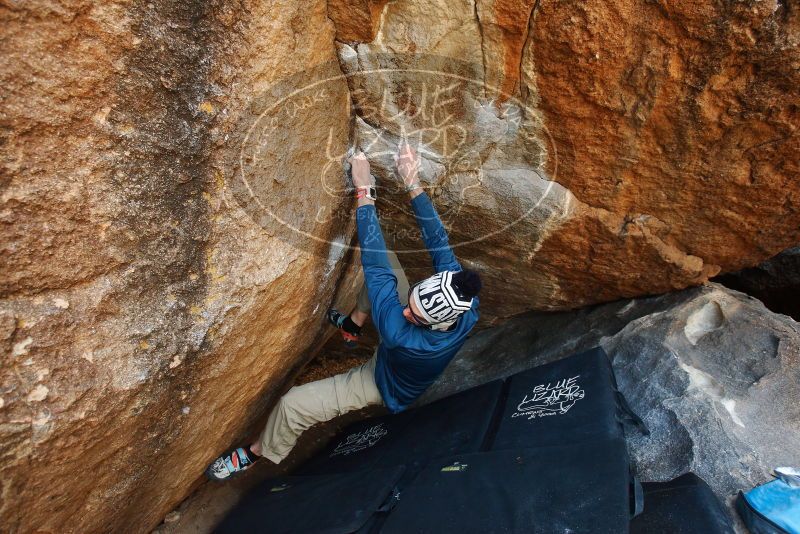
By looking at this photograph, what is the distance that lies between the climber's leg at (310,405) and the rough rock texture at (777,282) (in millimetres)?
3050

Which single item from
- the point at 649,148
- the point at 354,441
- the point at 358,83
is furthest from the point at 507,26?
the point at 354,441

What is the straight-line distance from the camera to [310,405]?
307cm

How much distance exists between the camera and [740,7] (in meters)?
2.02

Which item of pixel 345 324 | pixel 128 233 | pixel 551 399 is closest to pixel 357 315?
pixel 345 324

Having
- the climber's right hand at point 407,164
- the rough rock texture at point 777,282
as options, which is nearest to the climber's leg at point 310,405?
the climber's right hand at point 407,164

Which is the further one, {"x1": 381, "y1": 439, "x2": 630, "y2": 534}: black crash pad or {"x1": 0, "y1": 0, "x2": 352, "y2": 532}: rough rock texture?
{"x1": 381, "y1": 439, "x2": 630, "y2": 534}: black crash pad

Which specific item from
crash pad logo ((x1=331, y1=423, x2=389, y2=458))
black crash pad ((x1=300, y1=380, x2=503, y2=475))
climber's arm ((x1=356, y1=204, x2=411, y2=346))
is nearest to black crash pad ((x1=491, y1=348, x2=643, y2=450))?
black crash pad ((x1=300, y1=380, x2=503, y2=475))

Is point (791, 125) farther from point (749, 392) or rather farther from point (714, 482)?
point (714, 482)

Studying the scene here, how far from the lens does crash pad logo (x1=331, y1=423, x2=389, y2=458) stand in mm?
3295

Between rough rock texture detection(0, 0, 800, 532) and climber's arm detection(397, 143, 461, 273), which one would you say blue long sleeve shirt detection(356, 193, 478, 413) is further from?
rough rock texture detection(0, 0, 800, 532)

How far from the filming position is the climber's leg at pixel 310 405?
10.0 feet

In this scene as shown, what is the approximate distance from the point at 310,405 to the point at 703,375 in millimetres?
1928
